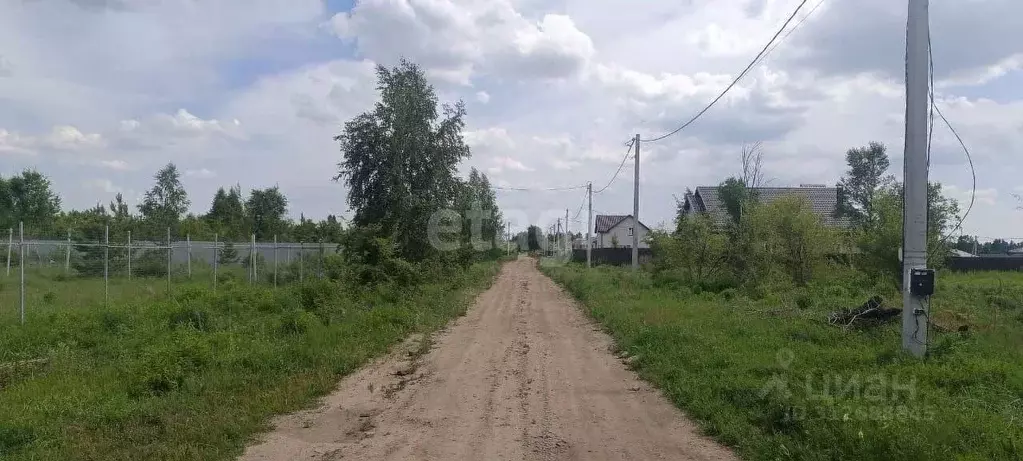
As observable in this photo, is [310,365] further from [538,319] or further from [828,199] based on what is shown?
[828,199]

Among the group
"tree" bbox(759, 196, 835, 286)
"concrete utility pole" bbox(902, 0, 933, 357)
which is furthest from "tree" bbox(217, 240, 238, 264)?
"concrete utility pole" bbox(902, 0, 933, 357)

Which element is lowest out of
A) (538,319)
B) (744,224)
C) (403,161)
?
(538,319)

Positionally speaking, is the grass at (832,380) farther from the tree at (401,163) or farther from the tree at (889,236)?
the tree at (401,163)

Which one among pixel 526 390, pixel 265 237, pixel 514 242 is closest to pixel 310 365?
pixel 526 390

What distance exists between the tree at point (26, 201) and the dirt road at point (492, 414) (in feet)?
87.0

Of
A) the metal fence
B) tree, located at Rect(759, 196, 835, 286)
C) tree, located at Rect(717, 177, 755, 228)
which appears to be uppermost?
tree, located at Rect(717, 177, 755, 228)

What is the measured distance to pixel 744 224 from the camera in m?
23.6

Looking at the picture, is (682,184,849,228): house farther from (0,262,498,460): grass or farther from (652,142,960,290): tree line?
(0,262,498,460): grass

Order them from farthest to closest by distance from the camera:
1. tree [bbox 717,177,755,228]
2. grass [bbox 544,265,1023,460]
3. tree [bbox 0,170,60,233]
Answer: tree [bbox 717,177,755,228], tree [bbox 0,170,60,233], grass [bbox 544,265,1023,460]

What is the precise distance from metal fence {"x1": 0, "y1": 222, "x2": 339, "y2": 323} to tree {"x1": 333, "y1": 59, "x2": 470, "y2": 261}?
2.39m

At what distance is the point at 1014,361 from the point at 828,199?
4115 centimetres

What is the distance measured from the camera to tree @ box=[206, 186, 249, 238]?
39459mm

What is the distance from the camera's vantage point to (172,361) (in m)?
8.80

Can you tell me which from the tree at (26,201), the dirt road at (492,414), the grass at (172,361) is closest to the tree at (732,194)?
the grass at (172,361)
